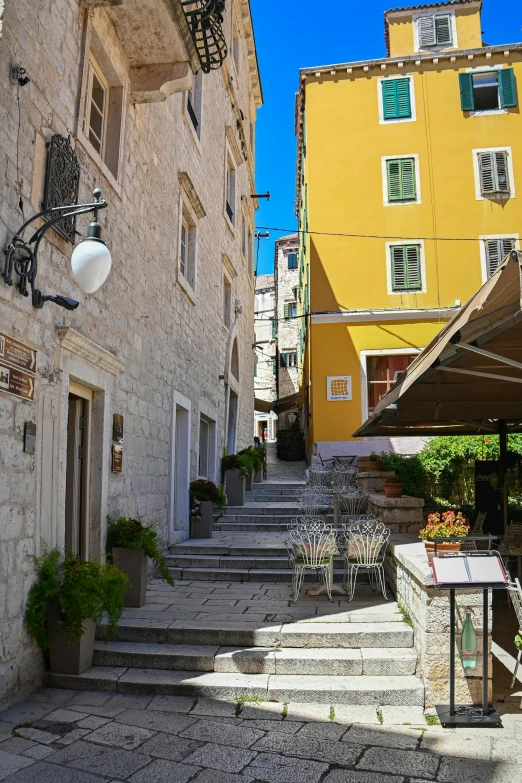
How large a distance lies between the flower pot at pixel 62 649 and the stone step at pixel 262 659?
0.33 meters

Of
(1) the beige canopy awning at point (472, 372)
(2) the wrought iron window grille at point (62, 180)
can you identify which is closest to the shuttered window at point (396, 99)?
(1) the beige canopy awning at point (472, 372)

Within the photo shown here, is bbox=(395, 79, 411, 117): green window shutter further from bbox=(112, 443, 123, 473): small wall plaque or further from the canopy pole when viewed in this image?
bbox=(112, 443, 123, 473): small wall plaque

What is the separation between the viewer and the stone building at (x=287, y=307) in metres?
35.9

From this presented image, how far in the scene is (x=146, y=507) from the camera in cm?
800

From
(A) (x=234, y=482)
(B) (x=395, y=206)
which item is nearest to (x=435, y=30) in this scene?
(B) (x=395, y=206)

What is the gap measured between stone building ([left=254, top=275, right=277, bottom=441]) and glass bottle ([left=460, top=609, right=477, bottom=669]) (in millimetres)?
29406

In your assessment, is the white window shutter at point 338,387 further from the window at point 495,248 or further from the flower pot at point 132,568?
the flower pot at point 132,568

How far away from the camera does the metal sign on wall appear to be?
179 inches

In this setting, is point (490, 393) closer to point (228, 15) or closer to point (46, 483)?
point (46, 483)

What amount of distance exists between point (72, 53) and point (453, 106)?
13.9 meters

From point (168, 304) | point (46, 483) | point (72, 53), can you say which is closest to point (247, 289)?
point (168, 304)

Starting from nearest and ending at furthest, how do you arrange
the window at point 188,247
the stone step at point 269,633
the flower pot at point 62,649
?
the flower pot at point 62,649
the stone step at point 269,633
the window at point 188,247

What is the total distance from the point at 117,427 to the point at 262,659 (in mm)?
2838

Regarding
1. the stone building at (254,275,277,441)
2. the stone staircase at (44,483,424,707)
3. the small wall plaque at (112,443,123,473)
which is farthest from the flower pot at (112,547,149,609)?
the stone building at (254,275,277,441)
